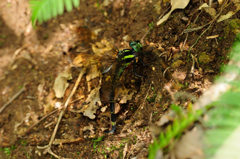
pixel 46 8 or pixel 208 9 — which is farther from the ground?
pixel 46 8

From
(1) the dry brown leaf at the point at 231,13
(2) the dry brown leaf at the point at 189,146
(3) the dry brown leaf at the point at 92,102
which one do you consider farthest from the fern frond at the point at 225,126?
(3) the dry brown leaf at the point at 92,102

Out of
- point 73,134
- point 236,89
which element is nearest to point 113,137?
point 73,134

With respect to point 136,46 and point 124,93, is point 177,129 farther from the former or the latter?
point 136,46

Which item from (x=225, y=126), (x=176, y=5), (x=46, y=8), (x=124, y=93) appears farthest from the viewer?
(x=124, y=93)

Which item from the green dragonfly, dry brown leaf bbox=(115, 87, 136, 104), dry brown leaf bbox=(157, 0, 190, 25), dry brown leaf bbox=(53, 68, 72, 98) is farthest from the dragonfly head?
dry brown leaf bbox=(53, 68, 72, 98)

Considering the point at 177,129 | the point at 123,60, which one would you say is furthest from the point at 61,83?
the point at 177,129

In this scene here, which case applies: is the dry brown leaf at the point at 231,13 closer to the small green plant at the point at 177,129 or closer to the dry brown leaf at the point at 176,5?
the dry brown leaf at the point at 176,5
